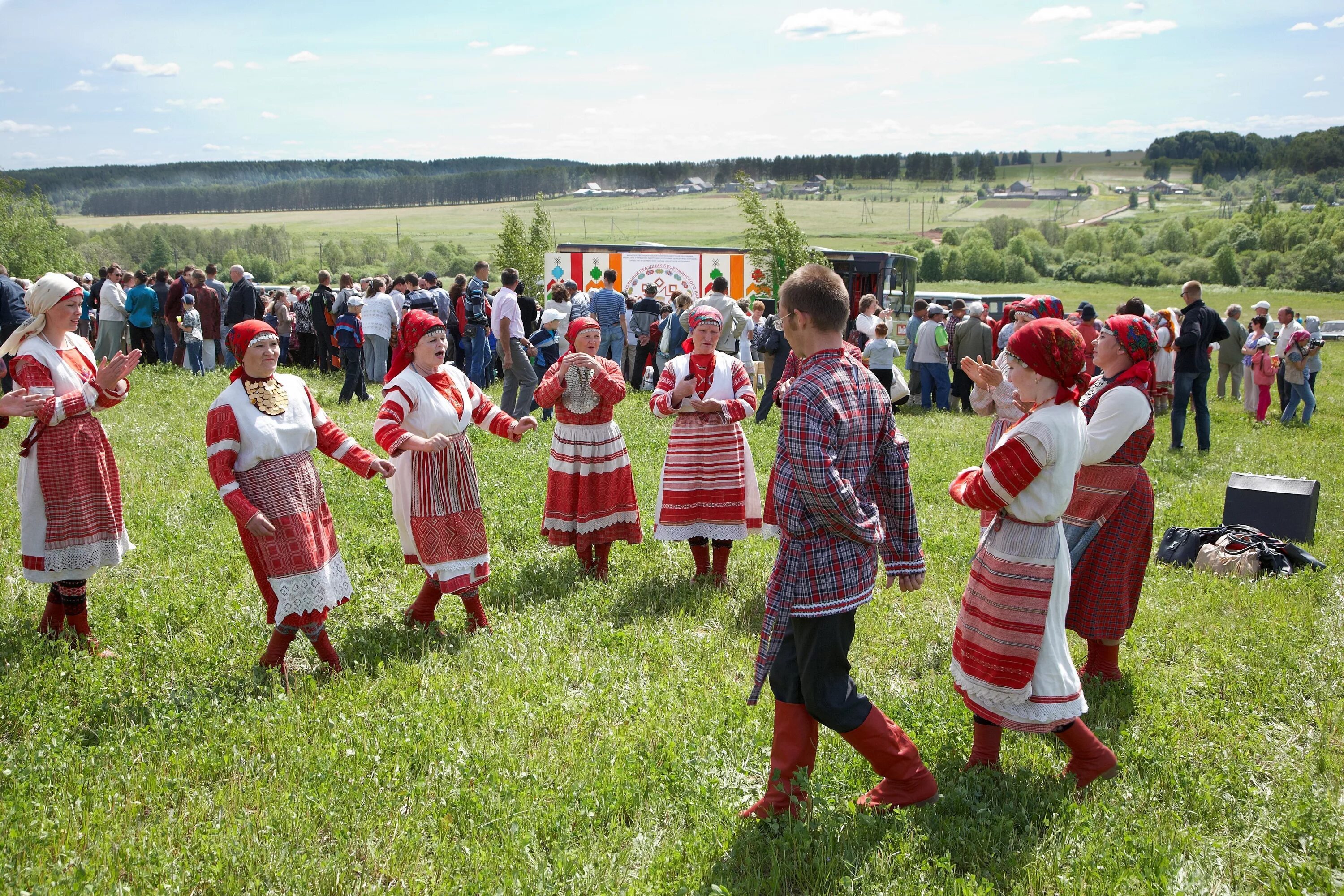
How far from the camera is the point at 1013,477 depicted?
11.8 feet

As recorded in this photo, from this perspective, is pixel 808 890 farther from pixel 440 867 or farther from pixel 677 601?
pixel 677 601

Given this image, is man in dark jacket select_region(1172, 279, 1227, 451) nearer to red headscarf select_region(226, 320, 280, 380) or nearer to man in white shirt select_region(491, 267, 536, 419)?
man in white shirt select_region(491, 267, 536, 419)

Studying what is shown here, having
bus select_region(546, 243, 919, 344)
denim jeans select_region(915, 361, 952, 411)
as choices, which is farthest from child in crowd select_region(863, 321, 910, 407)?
bus select_region(546, 243, 919, 344)

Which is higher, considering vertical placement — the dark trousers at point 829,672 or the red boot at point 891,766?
the dark trousers at point 829,672

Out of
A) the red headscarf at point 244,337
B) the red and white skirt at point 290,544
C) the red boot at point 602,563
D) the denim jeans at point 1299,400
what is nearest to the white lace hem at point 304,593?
the red and white skirt at point 290,544

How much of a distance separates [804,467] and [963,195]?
632 feet

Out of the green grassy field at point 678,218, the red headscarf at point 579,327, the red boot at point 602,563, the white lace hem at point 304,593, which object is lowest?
the red boot at point 602,563

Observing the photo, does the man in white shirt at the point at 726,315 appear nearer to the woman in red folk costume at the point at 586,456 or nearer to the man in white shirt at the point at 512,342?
the man in white shirt at the point at 512,342

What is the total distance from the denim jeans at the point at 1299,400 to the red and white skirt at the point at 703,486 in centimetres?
1245

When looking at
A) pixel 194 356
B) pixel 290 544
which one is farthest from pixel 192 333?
pixel 290 544

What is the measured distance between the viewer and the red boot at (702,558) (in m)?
6.83

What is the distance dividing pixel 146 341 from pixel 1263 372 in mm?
20165

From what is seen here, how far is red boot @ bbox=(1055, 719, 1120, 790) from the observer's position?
384 cm

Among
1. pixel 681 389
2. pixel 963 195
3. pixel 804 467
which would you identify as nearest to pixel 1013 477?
pixel 804 467
